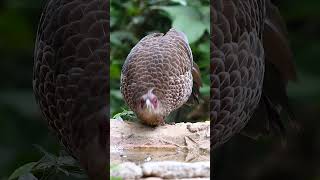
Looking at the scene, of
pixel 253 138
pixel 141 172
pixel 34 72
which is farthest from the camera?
pixel 253 138

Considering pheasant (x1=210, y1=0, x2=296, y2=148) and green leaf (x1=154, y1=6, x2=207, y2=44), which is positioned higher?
green leaf (x1=154, y1=6, x2=207, y2=44)

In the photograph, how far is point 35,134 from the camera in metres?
0.71

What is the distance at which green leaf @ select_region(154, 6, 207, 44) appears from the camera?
0.59 meters

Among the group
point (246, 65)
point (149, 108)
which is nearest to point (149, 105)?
point (149, 108)

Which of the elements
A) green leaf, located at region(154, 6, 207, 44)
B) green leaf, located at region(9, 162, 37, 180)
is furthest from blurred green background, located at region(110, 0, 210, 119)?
green leaf, located at region(9, 162, 37, 180)

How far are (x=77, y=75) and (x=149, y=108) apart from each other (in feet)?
0.29

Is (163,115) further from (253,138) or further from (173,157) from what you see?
(253,138)

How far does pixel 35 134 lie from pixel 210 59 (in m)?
0.26

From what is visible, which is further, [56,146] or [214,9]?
[56,146]

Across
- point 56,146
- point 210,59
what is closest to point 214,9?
point 210,59

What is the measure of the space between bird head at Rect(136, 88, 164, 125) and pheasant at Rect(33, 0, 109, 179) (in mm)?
35

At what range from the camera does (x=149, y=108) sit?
58cm

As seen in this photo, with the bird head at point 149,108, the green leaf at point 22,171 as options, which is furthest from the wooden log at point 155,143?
the green leaf at point 22,171

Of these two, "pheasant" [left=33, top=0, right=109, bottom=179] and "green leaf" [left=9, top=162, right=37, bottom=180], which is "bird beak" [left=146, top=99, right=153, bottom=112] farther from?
"green leaf" [left=9, top=162, right=37, bottom=180]
